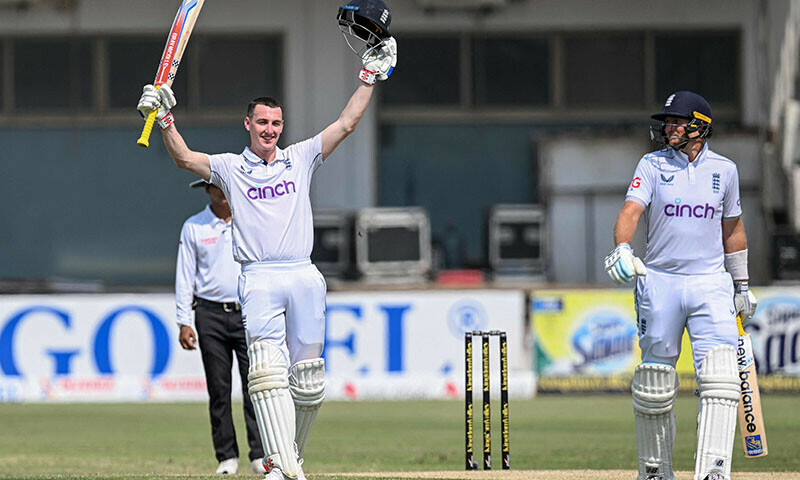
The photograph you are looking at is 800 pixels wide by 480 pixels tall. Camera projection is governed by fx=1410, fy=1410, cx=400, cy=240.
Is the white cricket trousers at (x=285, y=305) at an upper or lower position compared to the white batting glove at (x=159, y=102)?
lower

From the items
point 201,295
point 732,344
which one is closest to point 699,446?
point 732,344

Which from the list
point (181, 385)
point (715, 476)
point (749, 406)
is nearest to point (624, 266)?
point (715, 476)

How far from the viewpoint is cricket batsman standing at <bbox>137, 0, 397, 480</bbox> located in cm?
690

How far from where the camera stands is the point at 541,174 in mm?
22609

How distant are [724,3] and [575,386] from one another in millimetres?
9461

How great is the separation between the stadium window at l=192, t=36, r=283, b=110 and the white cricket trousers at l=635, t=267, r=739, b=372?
1685 centimetres

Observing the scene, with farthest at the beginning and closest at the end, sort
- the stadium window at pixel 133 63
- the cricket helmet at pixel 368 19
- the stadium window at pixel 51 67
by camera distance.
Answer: the stadium window at pixel 51 67
the stadium window at pixel 133 63
the cricket helmet at pixel 368 19

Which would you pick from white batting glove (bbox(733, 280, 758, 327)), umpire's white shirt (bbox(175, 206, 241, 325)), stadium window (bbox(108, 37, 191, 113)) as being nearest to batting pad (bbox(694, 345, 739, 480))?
white batting glove (bbox(733, 280, 758, 327))

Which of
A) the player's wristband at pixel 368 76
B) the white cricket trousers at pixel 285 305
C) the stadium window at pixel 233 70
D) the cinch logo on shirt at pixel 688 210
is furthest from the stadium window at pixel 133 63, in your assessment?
the cinch logo on shirt at pixel 688 210

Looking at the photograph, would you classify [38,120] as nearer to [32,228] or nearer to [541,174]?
[32,228]

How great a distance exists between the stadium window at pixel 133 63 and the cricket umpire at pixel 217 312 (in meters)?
14.4

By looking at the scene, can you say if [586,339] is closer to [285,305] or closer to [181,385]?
[181,385]

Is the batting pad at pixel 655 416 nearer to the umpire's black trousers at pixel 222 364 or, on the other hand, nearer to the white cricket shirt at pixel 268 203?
the white cricket shirt at pixel 268 203

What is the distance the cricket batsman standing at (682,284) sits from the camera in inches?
272
